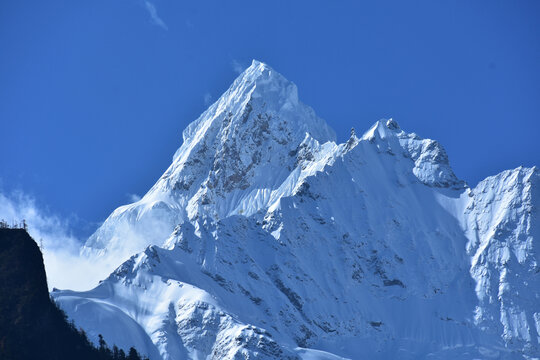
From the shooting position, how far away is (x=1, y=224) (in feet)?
365

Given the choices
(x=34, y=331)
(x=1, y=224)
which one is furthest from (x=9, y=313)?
(x=1, y=224)

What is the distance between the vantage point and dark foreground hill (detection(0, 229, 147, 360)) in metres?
103

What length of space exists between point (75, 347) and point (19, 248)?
859cm

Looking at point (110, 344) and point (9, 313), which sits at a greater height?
point (110, 344)

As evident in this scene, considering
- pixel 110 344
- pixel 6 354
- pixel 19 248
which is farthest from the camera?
pixel 110 344

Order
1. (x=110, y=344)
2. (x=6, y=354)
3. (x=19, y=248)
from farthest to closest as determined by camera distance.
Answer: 1. (x=110, y=344)
2. (x=19, y=248)
3. (x=6, y=354)

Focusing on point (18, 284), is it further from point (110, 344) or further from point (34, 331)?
point (110, 344)

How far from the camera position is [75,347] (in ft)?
350

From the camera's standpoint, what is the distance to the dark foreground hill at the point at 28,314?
103 metres

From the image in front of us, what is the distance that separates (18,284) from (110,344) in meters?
95.3

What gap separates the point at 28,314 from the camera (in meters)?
104

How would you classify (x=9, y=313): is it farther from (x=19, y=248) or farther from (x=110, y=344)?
(x=110, y=344)

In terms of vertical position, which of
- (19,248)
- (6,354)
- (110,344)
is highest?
(110,344)

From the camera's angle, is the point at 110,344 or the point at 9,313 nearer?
the point at 9,313
